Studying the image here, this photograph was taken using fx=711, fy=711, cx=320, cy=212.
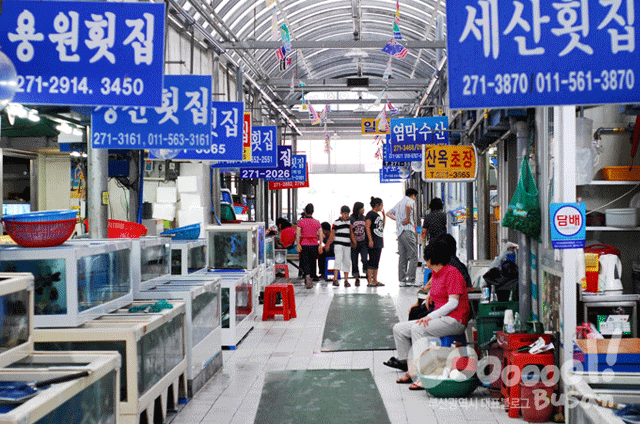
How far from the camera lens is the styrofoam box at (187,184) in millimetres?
11773

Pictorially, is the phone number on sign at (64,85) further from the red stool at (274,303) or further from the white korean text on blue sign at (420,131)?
the white korean text on blue sign at (420,131)

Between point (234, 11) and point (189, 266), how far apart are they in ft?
23.3

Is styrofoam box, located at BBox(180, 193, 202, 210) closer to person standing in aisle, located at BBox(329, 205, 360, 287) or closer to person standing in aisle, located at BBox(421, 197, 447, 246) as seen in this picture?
person standing in aisle, located at BBox(329, 205, 360, 287)

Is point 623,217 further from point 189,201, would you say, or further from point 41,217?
point 189,201

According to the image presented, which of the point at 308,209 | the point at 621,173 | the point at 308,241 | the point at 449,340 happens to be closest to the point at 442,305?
the point at 449,340

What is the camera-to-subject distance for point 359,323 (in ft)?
31.4

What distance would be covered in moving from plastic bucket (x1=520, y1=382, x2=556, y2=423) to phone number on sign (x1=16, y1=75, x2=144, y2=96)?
3.47 metres

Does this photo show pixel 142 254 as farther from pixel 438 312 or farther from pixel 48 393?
pixel 48 393

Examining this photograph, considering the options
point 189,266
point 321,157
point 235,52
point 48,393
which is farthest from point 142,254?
point 321,157

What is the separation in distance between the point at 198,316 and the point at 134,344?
1977mm

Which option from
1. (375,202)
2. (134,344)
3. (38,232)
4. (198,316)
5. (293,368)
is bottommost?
(293,368)

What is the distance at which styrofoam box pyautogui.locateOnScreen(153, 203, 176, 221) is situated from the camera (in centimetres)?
1159

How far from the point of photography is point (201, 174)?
A: 1212 cm

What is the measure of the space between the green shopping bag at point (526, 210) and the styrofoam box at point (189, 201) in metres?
7.00
